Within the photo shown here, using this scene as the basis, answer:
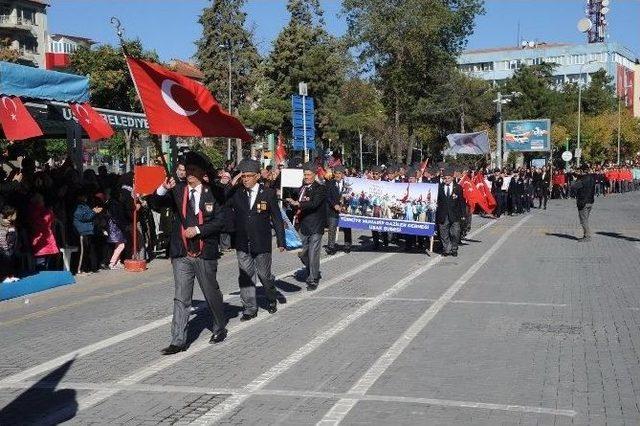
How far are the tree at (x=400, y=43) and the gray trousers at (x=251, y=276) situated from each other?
35045 millimetres

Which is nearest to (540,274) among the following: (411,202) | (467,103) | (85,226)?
(411,202)

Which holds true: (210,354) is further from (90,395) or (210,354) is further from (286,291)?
(286,291)

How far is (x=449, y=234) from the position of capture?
1795 centimetres

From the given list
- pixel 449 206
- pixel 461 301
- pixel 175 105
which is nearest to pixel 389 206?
pixel 449 206

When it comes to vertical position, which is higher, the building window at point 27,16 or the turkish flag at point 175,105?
the building window at point 27,16

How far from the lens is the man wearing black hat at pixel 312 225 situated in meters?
13.0

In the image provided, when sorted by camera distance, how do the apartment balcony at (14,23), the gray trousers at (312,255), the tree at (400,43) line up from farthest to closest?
the apartment balcony at (14,23) → the tree at (400,43) → the gray trousers at (312,255)

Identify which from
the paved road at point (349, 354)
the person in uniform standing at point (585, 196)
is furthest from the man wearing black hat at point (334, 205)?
the person in uniform standing at point (585, 196)

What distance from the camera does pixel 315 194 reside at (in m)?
13.0

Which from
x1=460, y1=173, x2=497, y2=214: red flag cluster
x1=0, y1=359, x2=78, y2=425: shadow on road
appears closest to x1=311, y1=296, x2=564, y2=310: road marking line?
x1=0, y1=359, x2=78, y2=425: shadow on road

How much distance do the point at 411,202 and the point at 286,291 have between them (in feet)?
20.1

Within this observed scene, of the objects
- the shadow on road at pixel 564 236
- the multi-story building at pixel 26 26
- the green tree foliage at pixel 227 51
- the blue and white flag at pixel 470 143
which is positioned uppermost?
the multi-story building at pixel 26 26

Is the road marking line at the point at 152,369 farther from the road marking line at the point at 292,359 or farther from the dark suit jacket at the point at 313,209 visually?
the dark suit jacket at the point at 313,209

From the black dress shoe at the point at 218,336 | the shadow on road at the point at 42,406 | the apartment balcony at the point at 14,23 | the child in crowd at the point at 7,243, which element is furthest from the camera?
the apartment balcony at the point at 14,23
